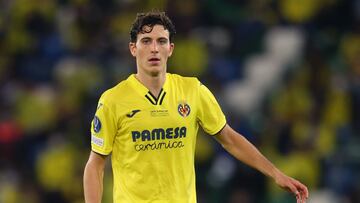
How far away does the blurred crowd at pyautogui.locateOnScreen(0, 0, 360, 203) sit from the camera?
1145 cm

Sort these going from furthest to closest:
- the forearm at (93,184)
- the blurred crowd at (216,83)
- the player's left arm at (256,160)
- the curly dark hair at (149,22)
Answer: the blurred crowd at (216,83), the player's left arm at (256,160), the curly dark hair at (149,22), the forearm at (93,184)

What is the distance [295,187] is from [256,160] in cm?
32

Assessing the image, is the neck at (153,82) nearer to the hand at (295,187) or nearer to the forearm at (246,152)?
the forearm at (246,152)

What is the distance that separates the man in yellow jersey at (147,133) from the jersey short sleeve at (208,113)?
8 cm

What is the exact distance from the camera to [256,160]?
692 centimetres

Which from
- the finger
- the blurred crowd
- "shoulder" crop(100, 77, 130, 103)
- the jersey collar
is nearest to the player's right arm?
"shoulder" crop(100, 77, 130, 103)

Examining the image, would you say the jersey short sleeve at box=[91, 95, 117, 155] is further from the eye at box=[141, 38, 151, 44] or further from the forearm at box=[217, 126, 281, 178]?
the forearm at box=[217, 126, 281, 178]

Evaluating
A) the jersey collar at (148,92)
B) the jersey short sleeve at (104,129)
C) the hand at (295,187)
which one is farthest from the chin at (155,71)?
the hand at (295,187)

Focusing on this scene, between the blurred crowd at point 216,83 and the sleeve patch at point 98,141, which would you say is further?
the blurred crowd at point 216,83

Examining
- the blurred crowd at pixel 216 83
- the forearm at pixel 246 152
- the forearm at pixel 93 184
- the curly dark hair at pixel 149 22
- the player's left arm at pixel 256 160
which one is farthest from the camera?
the blurred crowd at pixel 216 83

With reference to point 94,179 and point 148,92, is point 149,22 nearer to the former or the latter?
point 148,92

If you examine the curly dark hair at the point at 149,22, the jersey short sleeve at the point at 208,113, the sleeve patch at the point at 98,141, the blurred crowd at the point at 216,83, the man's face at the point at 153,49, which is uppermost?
the curly dark hair at the point at 149,22

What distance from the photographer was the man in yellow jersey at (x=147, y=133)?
661cm

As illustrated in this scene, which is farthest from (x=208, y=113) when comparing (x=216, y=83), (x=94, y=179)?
(x=216, y=83)
